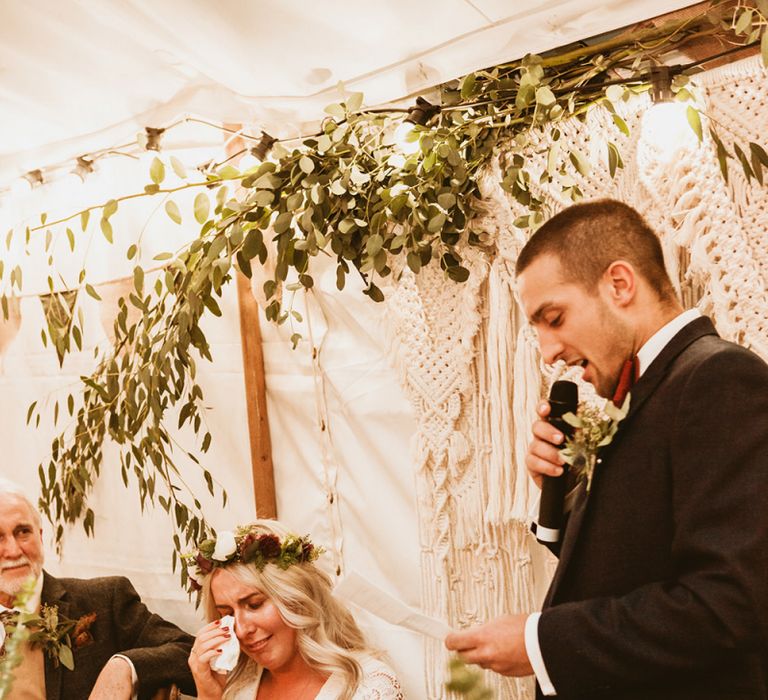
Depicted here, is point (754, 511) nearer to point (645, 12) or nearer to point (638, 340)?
point (638, 340)

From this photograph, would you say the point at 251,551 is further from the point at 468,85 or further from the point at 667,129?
the point at 667,129

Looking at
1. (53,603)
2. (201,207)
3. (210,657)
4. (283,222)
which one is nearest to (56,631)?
(53,603)

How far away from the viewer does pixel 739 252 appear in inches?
69.0

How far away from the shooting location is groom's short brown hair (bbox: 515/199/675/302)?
1.51 metres

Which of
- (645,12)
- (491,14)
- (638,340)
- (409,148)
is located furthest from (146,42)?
(638,340)

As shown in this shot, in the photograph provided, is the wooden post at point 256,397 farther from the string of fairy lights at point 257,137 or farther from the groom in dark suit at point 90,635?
the groom in dark suit at point 90,635

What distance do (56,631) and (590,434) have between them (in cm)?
192

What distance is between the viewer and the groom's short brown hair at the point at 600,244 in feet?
4.97

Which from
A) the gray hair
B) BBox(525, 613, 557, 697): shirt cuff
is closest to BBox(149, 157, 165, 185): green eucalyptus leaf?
the gray hair

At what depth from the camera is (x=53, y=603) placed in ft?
9.04

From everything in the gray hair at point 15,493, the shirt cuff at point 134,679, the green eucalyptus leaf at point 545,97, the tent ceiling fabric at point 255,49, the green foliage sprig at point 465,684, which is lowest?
the shirt cuff at point 134,679

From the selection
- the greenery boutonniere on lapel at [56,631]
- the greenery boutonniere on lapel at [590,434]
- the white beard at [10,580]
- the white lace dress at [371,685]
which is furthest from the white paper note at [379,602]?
the white beard at [10,580]

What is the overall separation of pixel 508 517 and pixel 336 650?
1.89 feet

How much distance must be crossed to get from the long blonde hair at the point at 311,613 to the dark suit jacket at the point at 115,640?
27 centimetres
